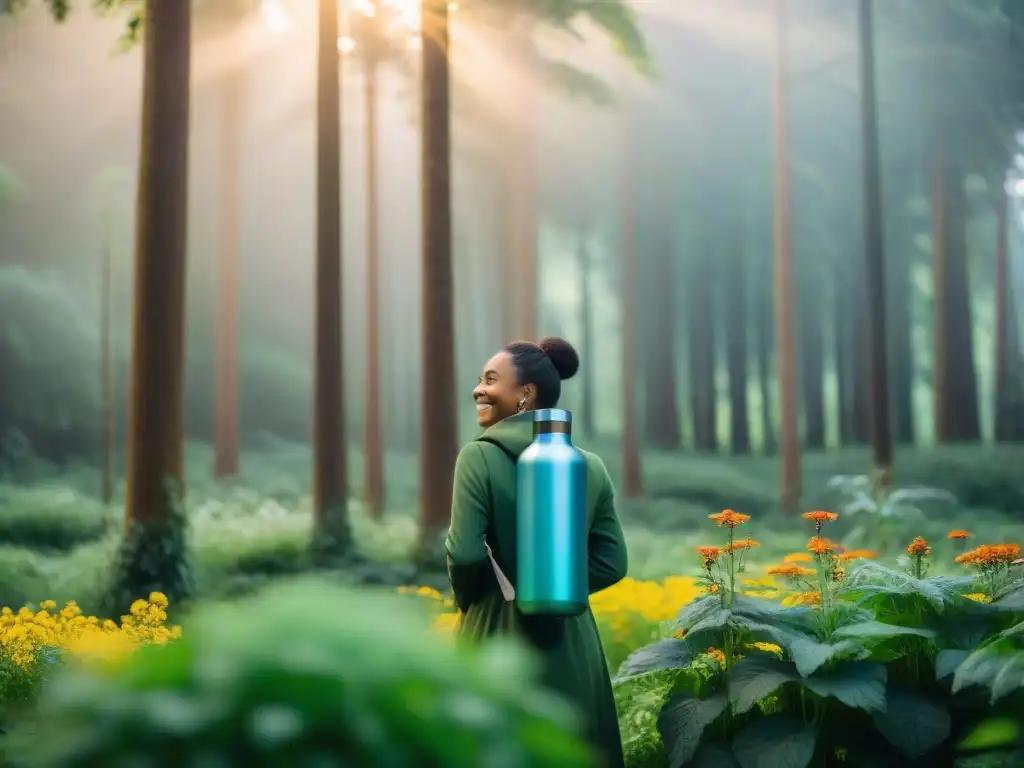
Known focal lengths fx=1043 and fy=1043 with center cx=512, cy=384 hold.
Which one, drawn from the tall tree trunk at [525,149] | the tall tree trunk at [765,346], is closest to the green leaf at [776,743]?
the tall tree trunk at [525,149]

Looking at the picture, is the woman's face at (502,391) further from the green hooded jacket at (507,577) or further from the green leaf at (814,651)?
the green leaf at (814,651)

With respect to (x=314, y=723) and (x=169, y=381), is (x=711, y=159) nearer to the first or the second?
(x=169, y=381)

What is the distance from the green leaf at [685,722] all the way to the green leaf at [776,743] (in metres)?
0.09

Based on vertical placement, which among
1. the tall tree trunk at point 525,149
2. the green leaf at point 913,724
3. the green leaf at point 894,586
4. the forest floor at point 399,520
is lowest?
the forest floor at point 399,520

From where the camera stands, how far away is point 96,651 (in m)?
1.12

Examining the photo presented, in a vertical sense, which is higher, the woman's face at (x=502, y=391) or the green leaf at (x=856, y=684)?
the woman's face at (x=502, y=391)

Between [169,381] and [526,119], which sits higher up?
[526,119]

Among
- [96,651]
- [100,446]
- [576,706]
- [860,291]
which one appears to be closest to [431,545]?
[576,706]

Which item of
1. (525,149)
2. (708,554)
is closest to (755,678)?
(708,554)

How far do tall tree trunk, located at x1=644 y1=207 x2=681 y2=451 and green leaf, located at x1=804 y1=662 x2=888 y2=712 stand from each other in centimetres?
1618

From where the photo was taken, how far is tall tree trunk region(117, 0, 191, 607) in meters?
6.45

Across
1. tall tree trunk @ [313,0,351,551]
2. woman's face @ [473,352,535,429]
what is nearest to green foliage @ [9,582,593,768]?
woman's face @ [473,352,535,429]

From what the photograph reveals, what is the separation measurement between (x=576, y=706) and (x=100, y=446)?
14868mm

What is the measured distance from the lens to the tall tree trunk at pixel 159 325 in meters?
6.45
